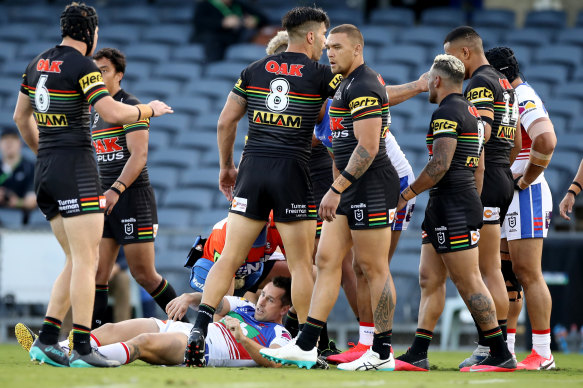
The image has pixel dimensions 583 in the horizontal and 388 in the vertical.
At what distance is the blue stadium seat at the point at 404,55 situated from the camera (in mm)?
16000

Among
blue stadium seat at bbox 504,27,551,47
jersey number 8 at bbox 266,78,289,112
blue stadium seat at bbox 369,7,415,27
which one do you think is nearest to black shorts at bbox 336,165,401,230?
jersey number 8 at bbox 266,78,289,112

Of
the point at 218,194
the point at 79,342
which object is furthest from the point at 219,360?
the point at 218,194

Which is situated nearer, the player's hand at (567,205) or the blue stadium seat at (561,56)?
the player's hand at (567,205)

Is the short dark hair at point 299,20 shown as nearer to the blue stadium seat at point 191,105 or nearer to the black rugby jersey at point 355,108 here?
the black rugby jersey at point 355,108

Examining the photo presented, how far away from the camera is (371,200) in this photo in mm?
6609

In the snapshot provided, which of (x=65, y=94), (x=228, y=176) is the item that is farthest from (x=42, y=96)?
(x=228, y=176)

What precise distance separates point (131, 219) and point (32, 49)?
34.5 ft

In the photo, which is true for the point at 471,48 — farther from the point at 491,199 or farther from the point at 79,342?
the point at 79,342

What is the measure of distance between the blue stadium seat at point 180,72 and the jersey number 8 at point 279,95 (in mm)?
10117

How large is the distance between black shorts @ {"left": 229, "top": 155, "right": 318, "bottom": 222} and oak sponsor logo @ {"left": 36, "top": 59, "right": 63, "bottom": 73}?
1570 mm

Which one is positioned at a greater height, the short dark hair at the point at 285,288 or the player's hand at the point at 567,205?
the player's hand at the point at 567,205

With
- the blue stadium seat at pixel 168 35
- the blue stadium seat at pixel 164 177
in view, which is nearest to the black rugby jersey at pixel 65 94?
the blue stadium seat at pixel 164 177

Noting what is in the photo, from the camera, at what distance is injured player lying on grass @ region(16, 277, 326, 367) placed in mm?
6531

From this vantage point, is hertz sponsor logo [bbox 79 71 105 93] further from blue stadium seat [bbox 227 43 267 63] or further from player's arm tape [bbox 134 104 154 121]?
blue stadium seat [bbox 227 43 267 63]
